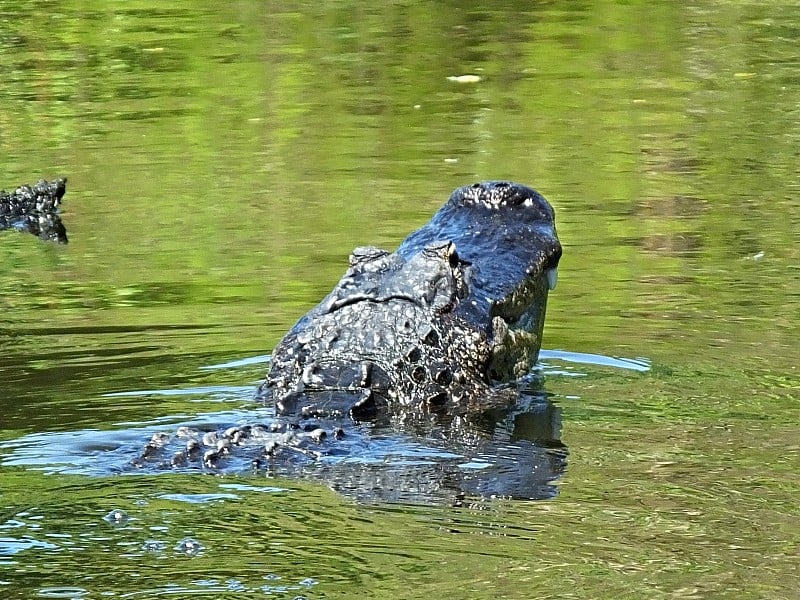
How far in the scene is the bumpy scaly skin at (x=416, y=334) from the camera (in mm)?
5469

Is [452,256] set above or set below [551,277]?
above

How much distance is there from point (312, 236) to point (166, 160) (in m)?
2.59

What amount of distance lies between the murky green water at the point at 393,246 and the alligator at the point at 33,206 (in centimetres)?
15

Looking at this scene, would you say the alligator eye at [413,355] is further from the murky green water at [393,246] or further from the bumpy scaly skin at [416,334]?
the murky green water at [393,246]

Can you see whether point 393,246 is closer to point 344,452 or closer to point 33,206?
point 33,206

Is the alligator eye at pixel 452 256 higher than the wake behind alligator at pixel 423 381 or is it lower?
higher

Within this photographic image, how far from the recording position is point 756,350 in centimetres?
618

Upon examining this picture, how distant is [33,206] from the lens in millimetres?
9828

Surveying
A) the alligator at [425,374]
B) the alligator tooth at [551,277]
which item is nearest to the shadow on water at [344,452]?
the alligator at [425,374]

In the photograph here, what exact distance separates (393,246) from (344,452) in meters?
3.48

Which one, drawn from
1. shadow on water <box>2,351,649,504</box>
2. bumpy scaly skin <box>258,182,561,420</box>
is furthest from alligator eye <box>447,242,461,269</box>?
shadow on water <box>2,351,649,504</box>

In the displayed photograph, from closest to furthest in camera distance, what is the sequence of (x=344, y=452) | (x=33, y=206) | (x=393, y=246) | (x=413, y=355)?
(x=344, y=452) < (x=413, y=355) < (x=393, y=246) < (x=33, y=206)

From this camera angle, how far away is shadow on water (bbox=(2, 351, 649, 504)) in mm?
4621

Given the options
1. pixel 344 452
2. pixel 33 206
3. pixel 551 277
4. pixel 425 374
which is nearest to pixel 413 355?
pixel 425 374
